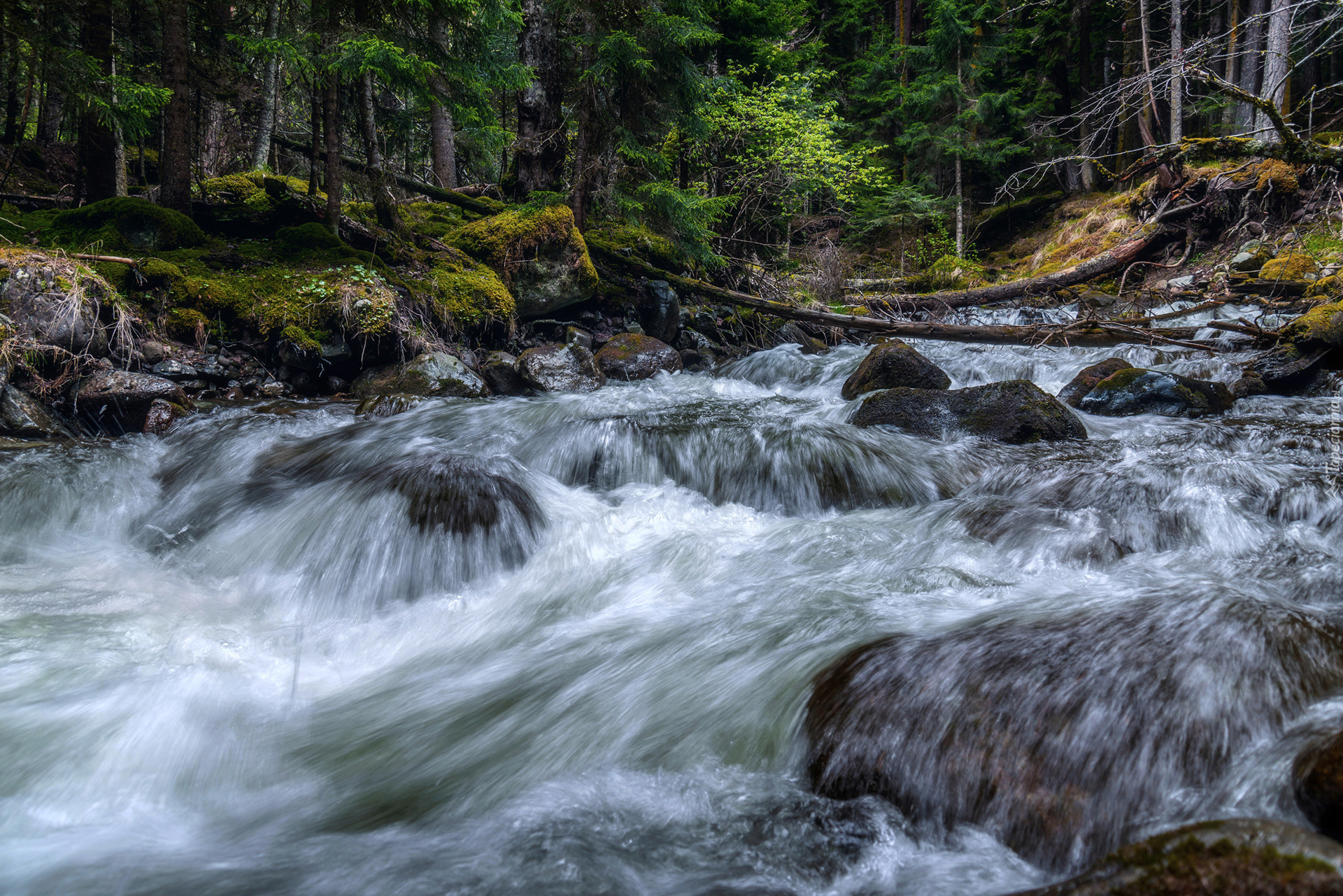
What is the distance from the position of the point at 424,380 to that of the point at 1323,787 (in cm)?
750

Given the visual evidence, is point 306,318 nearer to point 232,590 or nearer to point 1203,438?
point 232,590

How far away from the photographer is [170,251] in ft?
24.9

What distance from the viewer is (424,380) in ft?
24.8

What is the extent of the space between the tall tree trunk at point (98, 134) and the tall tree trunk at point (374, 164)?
2652 millimetres

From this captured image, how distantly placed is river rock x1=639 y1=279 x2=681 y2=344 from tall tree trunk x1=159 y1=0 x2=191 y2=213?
593 cm

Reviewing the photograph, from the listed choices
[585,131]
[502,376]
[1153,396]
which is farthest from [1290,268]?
[502,376]

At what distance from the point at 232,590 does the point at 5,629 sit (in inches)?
38.6

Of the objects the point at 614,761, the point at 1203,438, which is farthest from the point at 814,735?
the point at 1203,438

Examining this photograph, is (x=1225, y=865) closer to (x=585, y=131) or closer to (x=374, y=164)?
(x=374, y=164)

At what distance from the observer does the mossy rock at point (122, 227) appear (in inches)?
281

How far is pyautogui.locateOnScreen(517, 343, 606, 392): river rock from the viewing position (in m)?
8.52

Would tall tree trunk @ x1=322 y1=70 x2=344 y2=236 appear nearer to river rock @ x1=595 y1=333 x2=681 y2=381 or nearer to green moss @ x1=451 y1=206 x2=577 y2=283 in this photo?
green moss @ x1=451 y1=206 x2=577 y2=283

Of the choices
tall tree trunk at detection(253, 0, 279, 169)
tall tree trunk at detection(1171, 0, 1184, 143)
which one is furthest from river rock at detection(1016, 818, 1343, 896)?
tall tree trunk at detection(1171, 0, 1184, 143)

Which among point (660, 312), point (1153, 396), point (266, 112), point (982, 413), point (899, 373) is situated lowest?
point (982, 413)
